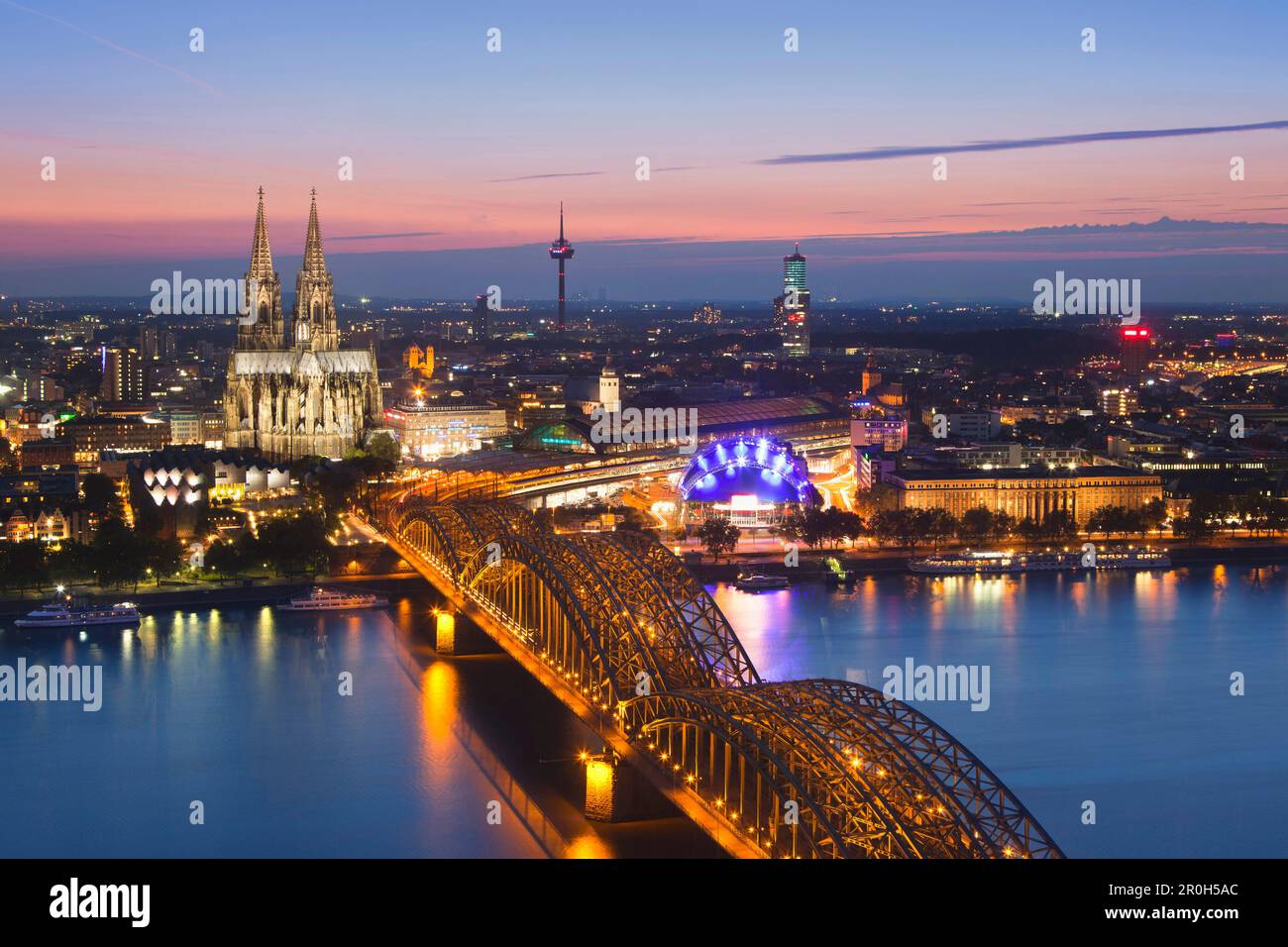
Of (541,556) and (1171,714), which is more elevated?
(541,556)

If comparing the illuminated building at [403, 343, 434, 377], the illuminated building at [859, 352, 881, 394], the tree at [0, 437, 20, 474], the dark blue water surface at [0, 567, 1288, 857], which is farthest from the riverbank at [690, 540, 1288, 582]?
the illuminated building at [403, 343, 434, 377]

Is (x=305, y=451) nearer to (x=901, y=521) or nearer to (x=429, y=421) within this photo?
(x=429, y=421)

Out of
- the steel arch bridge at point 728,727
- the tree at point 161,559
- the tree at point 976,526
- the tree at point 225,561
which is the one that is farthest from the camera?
the tree at point 976,526

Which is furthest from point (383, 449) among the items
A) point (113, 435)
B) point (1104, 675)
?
point (1104, 675)

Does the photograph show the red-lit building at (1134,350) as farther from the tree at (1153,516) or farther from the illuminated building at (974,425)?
the tree at (1153,516)

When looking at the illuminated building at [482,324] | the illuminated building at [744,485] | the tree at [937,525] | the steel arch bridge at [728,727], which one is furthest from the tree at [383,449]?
the illuminated building at [482,324]
